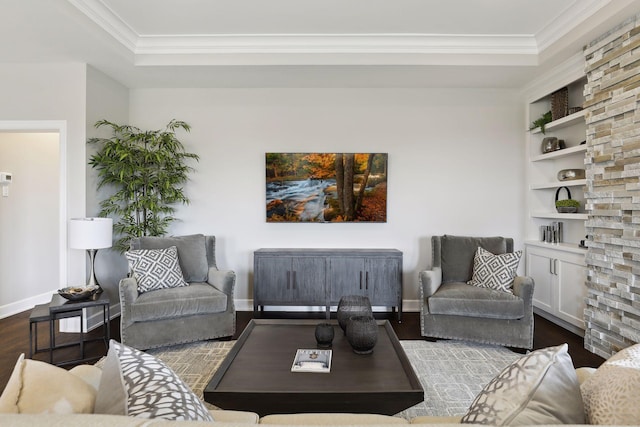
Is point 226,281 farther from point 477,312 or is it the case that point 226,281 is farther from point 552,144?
point 552,144

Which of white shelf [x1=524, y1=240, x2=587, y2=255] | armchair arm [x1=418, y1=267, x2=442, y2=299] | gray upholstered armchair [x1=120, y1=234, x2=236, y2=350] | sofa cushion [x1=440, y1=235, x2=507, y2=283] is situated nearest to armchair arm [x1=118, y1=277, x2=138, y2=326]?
gray upholstered armchair [x1=120, y1=234, x2=236, y2=350]

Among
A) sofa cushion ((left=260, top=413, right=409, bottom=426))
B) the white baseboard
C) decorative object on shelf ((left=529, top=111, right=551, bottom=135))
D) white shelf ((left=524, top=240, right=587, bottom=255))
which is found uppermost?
decorative object on shelf ((left=529, top=111, right=551, bottom=135))

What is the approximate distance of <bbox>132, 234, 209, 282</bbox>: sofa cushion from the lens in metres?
3.58

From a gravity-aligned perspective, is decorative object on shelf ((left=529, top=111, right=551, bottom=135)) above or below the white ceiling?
below

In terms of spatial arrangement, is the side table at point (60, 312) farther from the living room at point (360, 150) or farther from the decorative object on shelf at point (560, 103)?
the decorative object on shelf at point (560, 103)

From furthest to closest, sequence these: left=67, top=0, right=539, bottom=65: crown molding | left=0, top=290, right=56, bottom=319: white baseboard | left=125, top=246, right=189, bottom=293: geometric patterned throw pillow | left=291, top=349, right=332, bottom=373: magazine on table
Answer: left=0, top=290, right=56, bottom=319: white baseboard
left=67, top=0, right=539, bottom=65: crown molding
left=125, top=246, right=189, bottom=293: geometric patterned throw pillow
left=291, top=349, right=332, bottom=373: magazine on table

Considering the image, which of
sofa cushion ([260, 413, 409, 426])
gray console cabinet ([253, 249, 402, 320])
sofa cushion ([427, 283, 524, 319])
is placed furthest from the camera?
gray console cabinet ([253, 249, 402, 320])

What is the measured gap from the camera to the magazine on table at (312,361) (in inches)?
77.5

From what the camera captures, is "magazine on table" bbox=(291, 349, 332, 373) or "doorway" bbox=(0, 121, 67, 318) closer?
"magazine on table" bbox=(291, 349, 332, 373)

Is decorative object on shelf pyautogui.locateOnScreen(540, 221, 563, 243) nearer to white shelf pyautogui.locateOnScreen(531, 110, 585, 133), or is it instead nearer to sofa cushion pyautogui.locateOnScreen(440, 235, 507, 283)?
sofa cushion pyautogui.locateOnScreen(440, 235, 507, 283)

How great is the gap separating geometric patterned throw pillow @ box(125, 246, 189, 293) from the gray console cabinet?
2.98 ft

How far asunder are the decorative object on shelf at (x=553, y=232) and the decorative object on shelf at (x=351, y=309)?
9.25ft

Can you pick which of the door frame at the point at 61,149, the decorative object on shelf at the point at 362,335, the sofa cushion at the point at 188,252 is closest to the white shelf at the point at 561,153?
the decorative object on shelf at the point at 362,335

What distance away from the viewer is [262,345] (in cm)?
233
